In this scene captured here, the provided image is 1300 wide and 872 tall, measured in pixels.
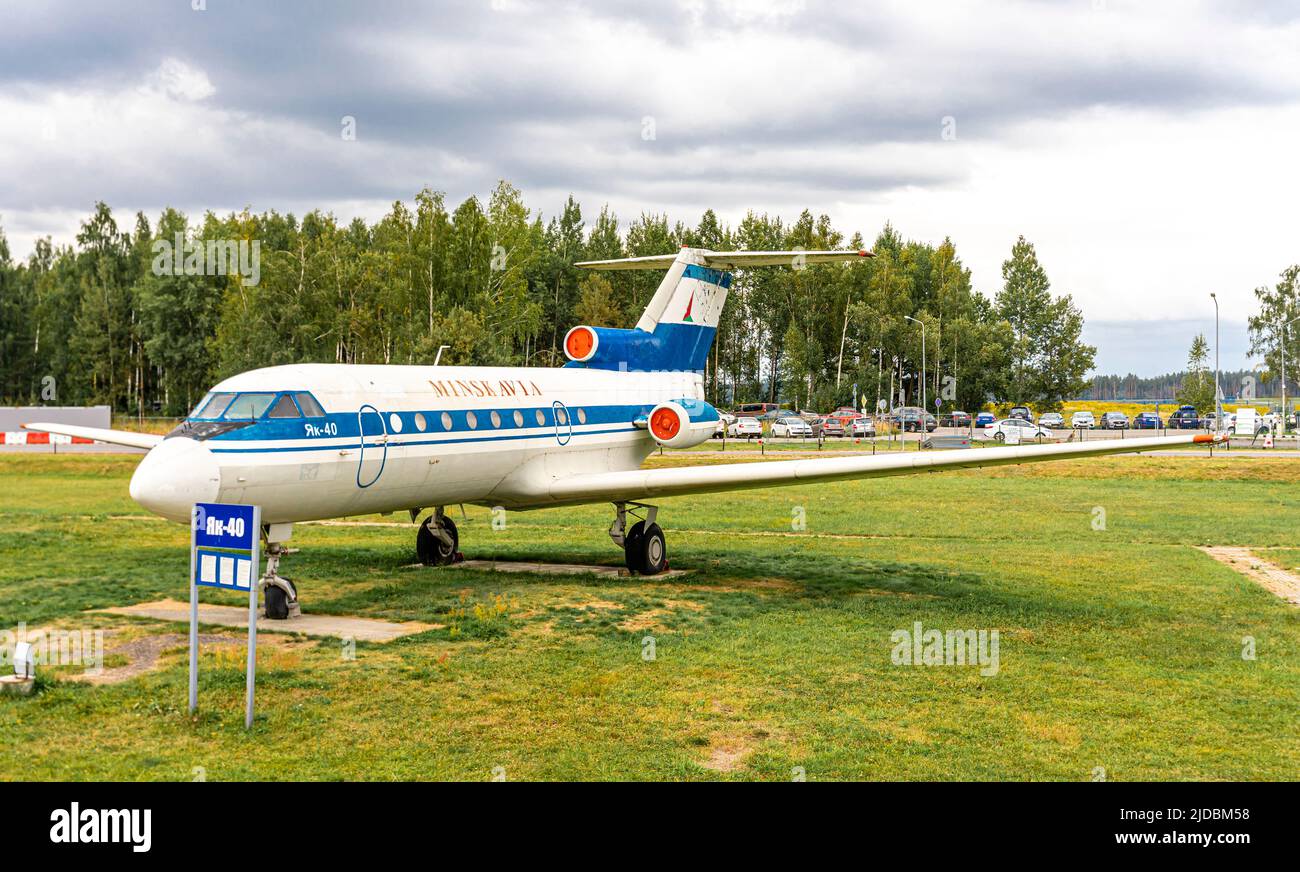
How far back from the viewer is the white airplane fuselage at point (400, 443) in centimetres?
1439

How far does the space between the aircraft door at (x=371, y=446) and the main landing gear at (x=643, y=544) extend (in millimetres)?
5504

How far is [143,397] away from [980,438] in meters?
69.6

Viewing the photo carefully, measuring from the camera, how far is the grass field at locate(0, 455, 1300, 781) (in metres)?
9.84

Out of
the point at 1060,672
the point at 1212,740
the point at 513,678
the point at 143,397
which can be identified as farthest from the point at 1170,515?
the point at 143,397

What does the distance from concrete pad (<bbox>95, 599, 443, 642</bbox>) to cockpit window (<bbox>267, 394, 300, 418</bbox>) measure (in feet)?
10.1

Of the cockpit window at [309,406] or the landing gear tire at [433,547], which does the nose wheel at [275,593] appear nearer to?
the cockpit window at [309,406]

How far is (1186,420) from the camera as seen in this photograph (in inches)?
3489

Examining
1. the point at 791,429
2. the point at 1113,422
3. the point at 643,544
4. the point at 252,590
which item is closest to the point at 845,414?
the point at 791,429

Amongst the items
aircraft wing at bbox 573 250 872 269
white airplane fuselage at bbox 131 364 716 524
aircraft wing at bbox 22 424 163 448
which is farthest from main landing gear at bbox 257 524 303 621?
aircraft wing at bbox 573 250 872 269

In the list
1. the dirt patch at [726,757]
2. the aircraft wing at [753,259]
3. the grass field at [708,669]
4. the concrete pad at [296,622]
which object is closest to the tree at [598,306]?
the aircraft wing at [753,259]

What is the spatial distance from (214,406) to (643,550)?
8.49 metres

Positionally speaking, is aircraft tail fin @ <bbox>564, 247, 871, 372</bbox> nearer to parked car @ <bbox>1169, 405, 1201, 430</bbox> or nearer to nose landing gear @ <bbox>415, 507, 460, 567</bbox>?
nose landing gear @ <bbox>415, 507, 460, 567</bbox>

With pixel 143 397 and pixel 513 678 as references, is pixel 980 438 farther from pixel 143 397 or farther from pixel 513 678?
pixel 143 397

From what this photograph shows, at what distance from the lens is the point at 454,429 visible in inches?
707
